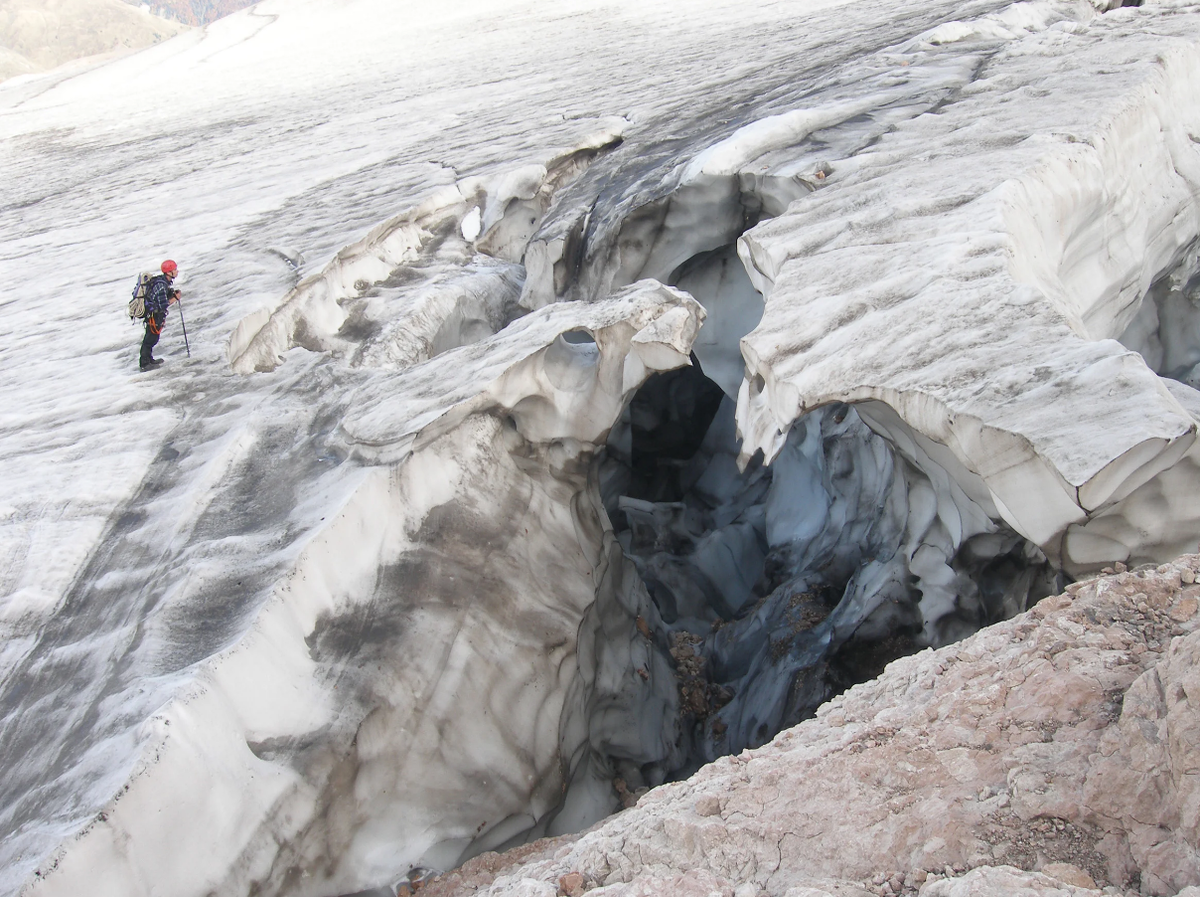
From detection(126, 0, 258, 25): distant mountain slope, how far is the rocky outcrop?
80.8 meters

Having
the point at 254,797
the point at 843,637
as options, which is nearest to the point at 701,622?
the point at 843,637

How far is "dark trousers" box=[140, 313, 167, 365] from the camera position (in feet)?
15.0

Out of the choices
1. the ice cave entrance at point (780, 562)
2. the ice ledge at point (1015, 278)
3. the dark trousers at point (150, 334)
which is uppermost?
the dark trousers at point (150, 334)

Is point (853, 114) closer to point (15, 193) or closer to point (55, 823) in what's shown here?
point (55, 823)

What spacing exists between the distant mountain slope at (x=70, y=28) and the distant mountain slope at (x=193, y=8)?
16.3m

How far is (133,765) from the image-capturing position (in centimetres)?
260

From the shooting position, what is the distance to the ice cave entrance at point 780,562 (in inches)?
159

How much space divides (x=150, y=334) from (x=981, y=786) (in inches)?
168

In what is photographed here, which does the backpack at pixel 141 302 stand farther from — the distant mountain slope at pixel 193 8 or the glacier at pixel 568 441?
the distant mountain slope at pixel 193 8

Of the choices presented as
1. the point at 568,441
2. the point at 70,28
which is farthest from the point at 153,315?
the point at 70,28

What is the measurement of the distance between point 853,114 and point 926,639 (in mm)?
2962

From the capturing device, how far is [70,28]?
5328 centimetres

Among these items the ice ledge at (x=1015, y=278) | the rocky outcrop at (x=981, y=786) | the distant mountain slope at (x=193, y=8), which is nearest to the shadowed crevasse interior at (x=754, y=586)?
the ice ledge at (x=1015, y=278)

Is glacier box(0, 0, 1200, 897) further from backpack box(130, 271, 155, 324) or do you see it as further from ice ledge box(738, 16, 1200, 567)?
backpack box(130, 271, 155, 324)
